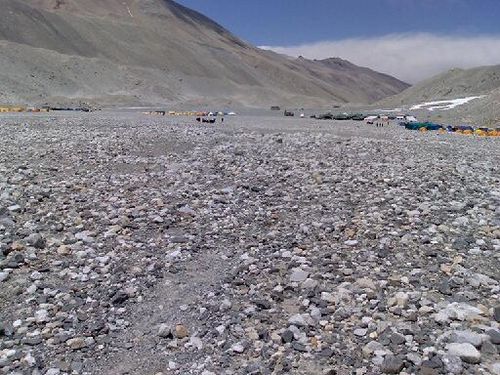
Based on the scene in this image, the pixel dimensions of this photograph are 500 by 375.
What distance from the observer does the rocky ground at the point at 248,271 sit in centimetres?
560

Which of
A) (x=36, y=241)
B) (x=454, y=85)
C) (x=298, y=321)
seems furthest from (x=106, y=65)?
(x=298, y=321)

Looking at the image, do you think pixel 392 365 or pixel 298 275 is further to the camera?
pixel 298 275

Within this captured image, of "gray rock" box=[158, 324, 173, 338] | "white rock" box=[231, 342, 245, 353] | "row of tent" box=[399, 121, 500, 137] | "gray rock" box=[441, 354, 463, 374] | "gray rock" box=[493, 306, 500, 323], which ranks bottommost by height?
"gray rock" box=[158, 324, 173, 338]

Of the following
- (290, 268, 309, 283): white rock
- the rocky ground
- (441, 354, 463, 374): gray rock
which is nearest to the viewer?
(441, 354, 463, 374): gray rock

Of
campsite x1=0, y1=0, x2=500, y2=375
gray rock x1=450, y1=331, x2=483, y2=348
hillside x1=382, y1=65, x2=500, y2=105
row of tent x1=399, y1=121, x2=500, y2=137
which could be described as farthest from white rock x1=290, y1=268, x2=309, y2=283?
hillside x1=382, y1=65, x2=500, y2=105

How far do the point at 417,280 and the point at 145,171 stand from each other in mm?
8433

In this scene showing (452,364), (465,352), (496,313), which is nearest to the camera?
(452,364)

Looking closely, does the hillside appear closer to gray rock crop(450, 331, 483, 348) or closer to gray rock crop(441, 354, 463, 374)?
gray rock crop(450, 331, 483, 348)

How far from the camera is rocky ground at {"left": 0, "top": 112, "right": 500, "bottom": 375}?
5.60 metres

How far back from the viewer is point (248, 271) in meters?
7.61

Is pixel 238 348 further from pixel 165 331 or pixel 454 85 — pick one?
pixel 454 85

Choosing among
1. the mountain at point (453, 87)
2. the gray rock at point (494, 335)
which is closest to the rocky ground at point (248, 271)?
Result: the gray rock at point (494, 335)

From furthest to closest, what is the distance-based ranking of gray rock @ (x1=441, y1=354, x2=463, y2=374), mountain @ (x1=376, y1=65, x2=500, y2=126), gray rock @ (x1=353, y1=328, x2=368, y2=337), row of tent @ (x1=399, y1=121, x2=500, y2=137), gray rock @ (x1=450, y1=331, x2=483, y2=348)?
mountain @ (x1=376, y1=65, x2=500, y2=126)
row of tent @ (x1=399, y1=121, x2=500, y2=137)
gray rock @ (x1=353, y1=328, x2=368, y2=337)
gray rock @ (x1=450, y1=331, x2=483, y2=348)
gray rock @ (x1=441, y1=354, x2=463, y2=374)

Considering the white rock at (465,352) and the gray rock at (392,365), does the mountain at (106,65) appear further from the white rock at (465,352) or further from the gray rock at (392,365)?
the white rock at (465,352)
